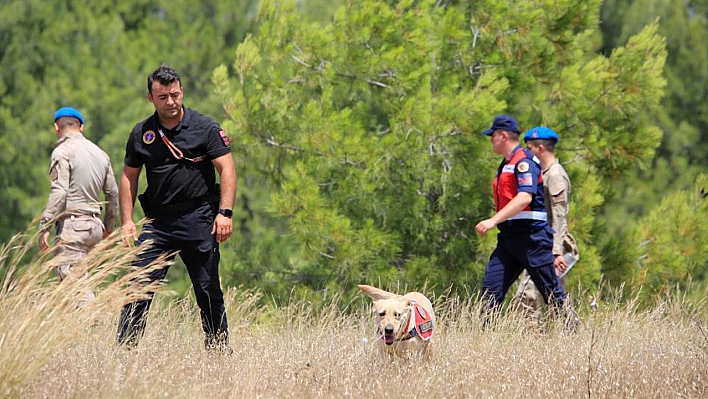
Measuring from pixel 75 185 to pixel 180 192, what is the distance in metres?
1.81

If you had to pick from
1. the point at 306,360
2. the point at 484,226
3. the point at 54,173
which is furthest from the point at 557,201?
the point at 54,173

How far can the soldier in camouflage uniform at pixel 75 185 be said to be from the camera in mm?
6184

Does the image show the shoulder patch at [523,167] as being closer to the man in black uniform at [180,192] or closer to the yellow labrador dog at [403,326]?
the yellow labrador dog at [403,326]

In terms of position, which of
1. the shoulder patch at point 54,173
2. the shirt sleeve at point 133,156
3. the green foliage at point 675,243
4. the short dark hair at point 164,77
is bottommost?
the green foliage at point 675,243

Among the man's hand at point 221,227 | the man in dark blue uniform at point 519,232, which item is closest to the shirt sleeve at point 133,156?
the man's hand at point 221,227

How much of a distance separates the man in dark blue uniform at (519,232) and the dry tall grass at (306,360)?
0.31 m

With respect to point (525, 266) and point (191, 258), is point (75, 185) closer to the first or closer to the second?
point (191, 258)

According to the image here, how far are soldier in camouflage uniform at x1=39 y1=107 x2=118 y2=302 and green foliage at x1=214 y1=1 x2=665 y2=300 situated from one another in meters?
2.12

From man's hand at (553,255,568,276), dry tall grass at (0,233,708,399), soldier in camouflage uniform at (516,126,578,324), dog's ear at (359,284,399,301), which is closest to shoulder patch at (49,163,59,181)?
dry tall grass at (0,233,708,399)

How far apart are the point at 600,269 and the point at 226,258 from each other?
152 inches

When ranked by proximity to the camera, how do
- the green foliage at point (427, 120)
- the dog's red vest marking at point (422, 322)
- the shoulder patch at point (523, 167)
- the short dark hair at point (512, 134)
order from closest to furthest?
the dog's red vest marking at point (422, 322) < the shoulder patch at point (523, 167) < the short dark hair at point (512, 134) < the green foliage at point (427, 120)

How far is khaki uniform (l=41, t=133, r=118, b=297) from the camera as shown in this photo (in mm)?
6180

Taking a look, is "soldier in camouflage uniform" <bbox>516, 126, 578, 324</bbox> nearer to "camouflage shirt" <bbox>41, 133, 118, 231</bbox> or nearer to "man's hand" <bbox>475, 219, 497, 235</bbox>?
"man's hand" <bbox>475, 219, 497, 235</bbox>

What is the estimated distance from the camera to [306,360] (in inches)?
180
